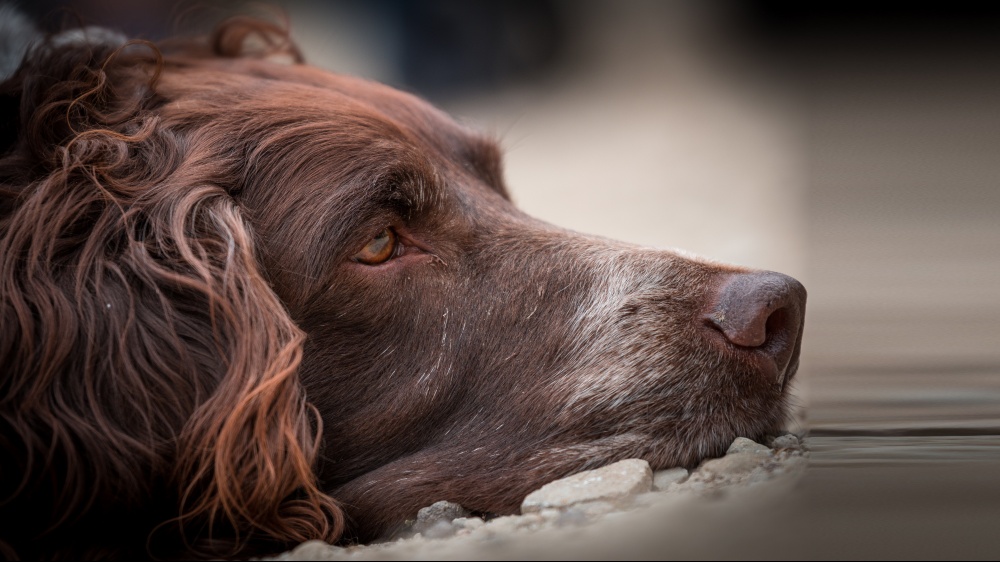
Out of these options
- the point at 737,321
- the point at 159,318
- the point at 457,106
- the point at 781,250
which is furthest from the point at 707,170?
the point at 159,318

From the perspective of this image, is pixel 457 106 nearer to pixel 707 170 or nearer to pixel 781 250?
pixel 707 170

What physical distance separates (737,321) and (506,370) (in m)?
0.72

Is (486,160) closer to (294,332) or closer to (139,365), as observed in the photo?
(294,332)

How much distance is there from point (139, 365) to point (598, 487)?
1253mm

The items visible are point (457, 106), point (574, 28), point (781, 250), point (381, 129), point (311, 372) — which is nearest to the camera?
point (311, 372)

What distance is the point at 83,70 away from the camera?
2.88 metres

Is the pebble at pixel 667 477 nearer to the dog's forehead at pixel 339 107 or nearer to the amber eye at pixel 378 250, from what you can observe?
the amber eye at pixel 378 250

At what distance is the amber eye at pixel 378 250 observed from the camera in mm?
2668

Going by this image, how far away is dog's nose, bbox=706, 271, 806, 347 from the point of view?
252 cm

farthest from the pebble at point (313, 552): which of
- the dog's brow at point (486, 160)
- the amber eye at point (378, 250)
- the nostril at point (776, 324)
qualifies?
the dog's brow at point (486, 160)

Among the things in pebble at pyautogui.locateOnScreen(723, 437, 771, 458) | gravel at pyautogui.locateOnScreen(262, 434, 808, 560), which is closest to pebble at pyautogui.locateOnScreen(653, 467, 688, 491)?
gravel at pyautogui.locateOnScreen(262, 434, 808, 560)

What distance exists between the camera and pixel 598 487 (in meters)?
2.28

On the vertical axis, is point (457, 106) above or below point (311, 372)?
above

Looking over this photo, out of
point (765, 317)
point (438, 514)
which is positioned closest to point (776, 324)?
point (765, 317)
